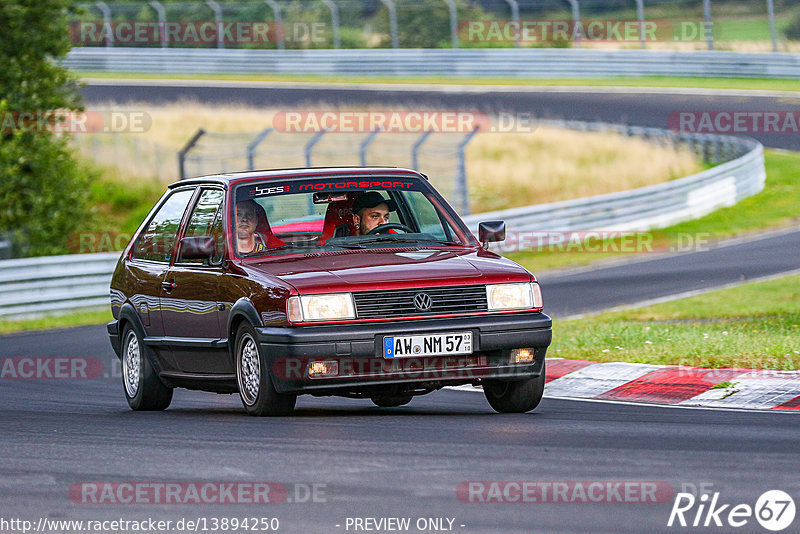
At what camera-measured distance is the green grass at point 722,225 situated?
926 inches

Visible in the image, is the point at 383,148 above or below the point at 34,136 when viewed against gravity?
below

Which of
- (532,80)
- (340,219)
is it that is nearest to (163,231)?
(340,219)

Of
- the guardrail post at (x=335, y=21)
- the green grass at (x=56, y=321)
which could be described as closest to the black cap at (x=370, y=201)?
the green grass at (x=56, y=321)

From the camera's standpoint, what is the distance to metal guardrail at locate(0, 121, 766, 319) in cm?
2003

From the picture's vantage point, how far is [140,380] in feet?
32.5

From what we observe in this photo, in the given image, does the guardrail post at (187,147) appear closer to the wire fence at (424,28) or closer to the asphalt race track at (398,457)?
the asphalt race track at (398,457)

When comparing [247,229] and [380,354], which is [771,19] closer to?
[247,229]

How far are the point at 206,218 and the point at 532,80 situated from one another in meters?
34.5

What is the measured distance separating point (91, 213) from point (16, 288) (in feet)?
14.7

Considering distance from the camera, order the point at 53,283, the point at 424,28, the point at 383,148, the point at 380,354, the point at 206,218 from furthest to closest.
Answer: the point at 424,28 → the point at 383,148 → the point at 53,283 → the point at 206,218 → the point at 380,354

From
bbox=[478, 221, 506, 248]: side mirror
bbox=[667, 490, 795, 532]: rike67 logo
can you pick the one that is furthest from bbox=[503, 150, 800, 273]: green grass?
bbox=[667, 490, 795, 532]: rike67 logo

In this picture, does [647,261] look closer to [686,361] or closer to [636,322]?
[636,322]

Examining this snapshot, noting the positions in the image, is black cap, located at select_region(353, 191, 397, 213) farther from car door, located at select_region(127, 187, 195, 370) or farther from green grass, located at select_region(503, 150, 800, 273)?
green grass, located at select_region(503, 150, 800, 273)

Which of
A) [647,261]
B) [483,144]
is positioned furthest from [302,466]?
[483,144]
